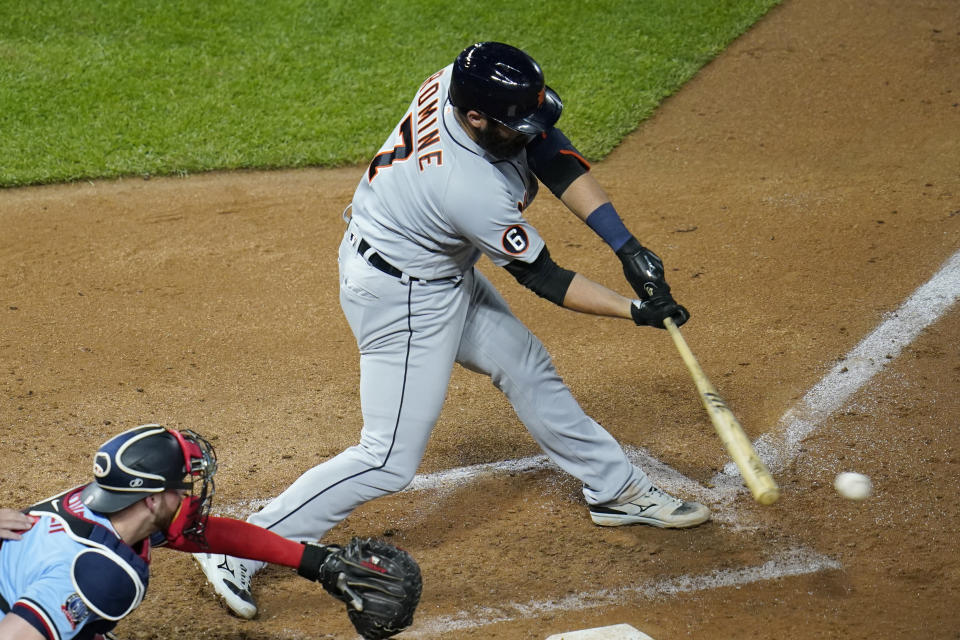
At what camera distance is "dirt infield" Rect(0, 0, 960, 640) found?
3.84 m

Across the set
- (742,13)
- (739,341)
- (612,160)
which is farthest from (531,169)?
(742,13)

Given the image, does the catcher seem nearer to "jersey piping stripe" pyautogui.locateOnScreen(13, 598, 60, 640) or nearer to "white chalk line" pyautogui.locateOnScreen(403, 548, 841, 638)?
"jersey piping stripe" pyautogui.locateOnScreen(13, 598, 60, 640)

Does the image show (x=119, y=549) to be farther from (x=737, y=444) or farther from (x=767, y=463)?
(x=767, y=463)

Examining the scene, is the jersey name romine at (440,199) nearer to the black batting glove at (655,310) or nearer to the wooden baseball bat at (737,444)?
the black batting glove at (655,310)

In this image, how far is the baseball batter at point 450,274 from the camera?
346cm

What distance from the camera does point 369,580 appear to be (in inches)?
124

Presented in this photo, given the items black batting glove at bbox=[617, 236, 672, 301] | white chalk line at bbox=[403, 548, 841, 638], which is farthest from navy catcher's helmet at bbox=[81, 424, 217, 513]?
black batting glove at bbox=[617, 236, 672, 301]

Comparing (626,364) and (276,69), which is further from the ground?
(276,69)

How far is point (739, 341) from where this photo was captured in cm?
544

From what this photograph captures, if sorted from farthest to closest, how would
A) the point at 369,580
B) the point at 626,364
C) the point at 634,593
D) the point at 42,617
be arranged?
the point at 626,364 < the point at 634,593 < the point at 369,580 < the point at 42,617

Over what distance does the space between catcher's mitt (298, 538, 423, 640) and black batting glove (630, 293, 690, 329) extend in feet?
3.78

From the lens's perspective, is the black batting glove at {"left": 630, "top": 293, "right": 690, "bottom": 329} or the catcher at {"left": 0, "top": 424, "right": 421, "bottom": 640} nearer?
the catcher at {"left": 0, "top": 424, "right": 421, "bottom": 640}

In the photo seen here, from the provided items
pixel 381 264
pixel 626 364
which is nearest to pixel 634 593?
pixel 381 264

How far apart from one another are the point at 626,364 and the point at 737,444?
1.93 meters
